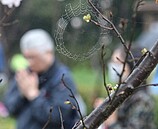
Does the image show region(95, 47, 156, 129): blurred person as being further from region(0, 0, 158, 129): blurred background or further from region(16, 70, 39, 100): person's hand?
region(16, 70, 39, 100): person's hand

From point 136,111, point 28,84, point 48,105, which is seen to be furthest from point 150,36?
point 48,105

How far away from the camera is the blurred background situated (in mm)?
2662

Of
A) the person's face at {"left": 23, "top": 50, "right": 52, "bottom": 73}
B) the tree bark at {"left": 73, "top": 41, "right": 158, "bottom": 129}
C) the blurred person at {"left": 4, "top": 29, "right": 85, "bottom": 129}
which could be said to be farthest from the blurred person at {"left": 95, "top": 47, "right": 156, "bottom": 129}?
the tree bark at {"left": 73, "top": 41, "right": 158, "bottom": 129}

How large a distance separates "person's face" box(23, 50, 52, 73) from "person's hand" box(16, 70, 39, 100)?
68mm

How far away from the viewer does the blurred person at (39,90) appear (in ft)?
13.4

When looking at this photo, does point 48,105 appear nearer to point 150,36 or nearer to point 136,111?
point 136,111

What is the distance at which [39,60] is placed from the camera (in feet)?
14.9

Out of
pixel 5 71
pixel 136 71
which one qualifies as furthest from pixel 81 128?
pixel 5 71

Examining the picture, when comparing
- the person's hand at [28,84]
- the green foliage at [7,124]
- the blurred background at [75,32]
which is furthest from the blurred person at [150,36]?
the green foliage at [7,124]

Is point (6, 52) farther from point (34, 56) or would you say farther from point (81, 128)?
point (81, 128)

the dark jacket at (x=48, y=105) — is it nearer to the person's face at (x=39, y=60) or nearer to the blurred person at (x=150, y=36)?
the person's face at (x=39, y=60)

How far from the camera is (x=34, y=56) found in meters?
4.61

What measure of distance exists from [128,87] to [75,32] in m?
1.81

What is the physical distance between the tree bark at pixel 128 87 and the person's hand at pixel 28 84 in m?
2.55
